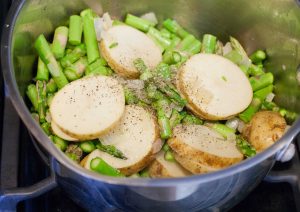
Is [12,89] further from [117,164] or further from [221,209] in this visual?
[221,209]

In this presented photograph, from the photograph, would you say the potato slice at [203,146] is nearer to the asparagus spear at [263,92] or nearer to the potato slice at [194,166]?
the potato slice at [194,166]

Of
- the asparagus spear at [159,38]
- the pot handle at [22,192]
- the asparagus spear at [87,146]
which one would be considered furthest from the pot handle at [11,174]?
the asparagus spear at [159,38]

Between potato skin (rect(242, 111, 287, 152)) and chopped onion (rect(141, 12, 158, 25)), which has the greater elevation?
chopped onion (rect(141, 12, 158, 25))

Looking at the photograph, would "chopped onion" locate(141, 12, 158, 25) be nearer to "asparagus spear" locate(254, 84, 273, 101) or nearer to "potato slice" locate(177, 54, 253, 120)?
"potato slice" locate(177, 54, 253, 120)

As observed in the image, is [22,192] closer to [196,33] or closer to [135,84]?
[135,84]

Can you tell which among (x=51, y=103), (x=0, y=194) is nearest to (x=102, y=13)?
(x=51, y=103)

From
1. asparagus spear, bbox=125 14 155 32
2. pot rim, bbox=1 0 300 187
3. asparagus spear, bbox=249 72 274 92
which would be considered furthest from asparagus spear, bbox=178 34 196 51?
pot rim, bbox=1 0 300 187
